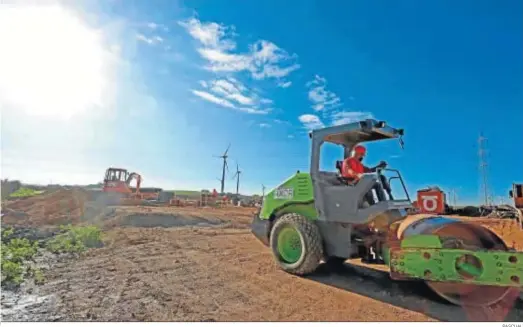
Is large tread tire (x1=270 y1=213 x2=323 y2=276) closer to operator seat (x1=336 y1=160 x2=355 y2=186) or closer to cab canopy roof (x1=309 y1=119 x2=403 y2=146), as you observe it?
operator seat (x1=336 y1=160 x2=355 y2=186)

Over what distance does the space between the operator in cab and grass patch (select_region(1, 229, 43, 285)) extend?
15.5 feet

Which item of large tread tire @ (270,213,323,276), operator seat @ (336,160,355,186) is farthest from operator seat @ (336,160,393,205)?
large tread tire @ (270,213,323,276)

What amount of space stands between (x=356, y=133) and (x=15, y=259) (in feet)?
20.2

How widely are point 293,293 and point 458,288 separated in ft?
6.10

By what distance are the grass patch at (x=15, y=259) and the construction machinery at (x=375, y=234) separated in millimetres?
3514

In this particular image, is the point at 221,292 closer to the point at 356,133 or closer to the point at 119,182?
the point at 356,133

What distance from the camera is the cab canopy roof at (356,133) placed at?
4629mm

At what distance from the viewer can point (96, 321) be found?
3.34 meters

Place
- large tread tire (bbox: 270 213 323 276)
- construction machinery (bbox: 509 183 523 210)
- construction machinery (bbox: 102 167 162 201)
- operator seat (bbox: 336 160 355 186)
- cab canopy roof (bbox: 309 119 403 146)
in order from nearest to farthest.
→ cab canopy roof (bbox: 309 119 403 146) → large tread tire (bbox: 270 213 323 276) → operator seat (bbox: 336 160 355 186) → construction machinery (bbox: 509 183 523 210) → construction machinery (bbox: 102 167 162 201)

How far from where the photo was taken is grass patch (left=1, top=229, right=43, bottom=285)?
4.78m

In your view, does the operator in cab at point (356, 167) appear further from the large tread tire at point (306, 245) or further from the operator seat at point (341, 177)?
the large tread tire at point (306, 245)

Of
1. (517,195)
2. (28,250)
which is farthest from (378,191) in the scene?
(28,250)

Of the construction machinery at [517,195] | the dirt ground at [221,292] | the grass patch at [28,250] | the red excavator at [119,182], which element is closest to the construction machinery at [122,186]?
the red excavator at [119,182]

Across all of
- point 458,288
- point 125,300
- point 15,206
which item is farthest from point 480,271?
point 15,206
